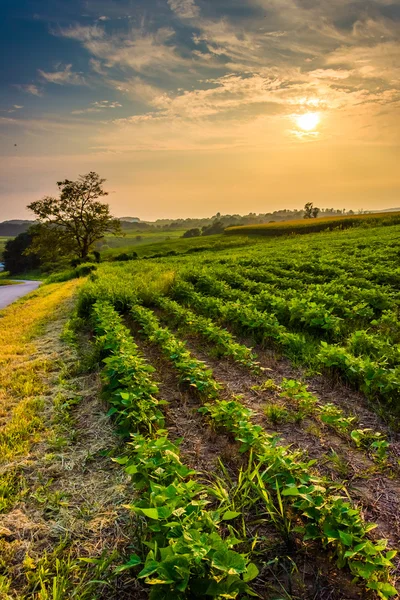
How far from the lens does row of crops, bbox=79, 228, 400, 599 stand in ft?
7.74

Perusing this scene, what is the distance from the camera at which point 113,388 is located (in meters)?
5.37

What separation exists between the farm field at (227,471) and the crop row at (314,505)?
1 centimetres

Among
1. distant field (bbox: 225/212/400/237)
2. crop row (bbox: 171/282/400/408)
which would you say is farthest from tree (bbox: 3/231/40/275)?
crop row (bbox: 171/282/400/408)

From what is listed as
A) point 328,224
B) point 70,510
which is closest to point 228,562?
point 70,510

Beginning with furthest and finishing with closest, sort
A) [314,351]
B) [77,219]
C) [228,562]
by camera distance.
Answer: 1. [77,219]
2. [314,351]
3. [228,562]

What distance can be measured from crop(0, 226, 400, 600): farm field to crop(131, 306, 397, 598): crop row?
0.05ft

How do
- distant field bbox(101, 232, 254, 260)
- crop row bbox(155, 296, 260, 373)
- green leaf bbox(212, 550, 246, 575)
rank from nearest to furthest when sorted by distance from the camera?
1. green leaf bbox(212, 550, 246, 575)
2. crop row bbox(155, 296, 260, 373)
3. distant field bbox(101, 232, 254, 260)

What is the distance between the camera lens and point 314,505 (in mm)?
2777

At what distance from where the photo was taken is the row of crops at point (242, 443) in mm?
2359

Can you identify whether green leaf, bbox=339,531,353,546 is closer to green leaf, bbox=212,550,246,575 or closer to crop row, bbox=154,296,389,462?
green leaf, bbox=212,550,246,575

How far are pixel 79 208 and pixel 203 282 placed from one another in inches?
1701

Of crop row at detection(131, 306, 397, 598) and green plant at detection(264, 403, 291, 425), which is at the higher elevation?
crop row at detection(131, 306, 397, 598)

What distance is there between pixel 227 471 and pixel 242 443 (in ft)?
1.59

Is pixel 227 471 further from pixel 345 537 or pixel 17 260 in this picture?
pixel 17 260
